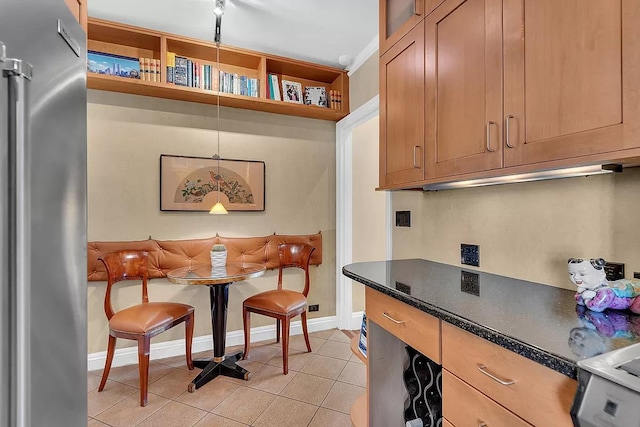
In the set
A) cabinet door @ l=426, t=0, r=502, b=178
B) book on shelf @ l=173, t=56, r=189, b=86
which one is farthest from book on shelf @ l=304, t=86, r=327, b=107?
cabinet door @ l=426, t=0, r=502, b=178

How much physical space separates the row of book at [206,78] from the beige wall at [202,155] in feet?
0.85

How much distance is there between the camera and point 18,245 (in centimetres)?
76

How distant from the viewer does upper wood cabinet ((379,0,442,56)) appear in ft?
5.26

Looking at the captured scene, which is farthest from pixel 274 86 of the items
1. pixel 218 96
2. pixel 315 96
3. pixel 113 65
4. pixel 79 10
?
pixel 79 10

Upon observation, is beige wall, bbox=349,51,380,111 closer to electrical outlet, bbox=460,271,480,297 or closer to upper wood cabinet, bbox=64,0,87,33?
electrical outlet, bbox=460,271,480,297

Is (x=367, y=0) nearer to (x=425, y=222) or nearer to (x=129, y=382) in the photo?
(x=425, y=222)

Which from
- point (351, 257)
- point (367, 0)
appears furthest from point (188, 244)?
point (367, 0)

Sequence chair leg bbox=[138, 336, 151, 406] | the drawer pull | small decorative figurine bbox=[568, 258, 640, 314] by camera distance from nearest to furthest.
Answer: the drawer pull < small decorative figurine bbox=[568, 258, 640, 314] < chair leg bbox=[138, 336, 151, 406]

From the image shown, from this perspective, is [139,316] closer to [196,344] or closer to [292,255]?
[196,344]

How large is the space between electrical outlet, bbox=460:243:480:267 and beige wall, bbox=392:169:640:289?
0.02m

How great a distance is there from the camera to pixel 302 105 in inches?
123

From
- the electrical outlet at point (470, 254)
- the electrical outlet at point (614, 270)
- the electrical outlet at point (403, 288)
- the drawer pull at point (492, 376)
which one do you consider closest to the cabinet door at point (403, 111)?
the electrical outlet at point (470, 254)

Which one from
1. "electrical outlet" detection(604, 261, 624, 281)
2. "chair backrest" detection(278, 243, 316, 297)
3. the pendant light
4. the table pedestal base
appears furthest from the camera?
"chair backrest" detection(278, 243, 316, 297)

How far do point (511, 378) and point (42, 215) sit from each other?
1.33m
